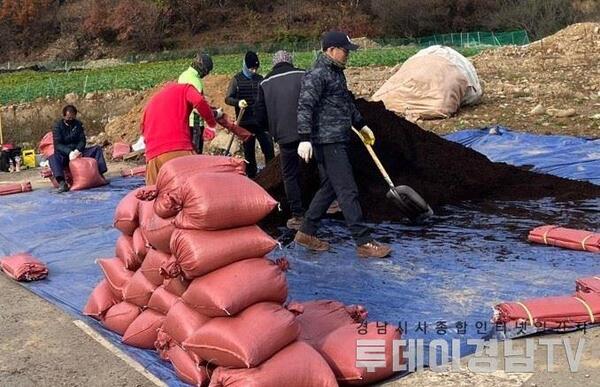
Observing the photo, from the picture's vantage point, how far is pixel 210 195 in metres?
4.07

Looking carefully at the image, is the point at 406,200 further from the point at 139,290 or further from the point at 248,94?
the point at 248,94

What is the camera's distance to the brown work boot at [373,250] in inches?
230

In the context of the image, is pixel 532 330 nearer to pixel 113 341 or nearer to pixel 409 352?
pixel 409 352

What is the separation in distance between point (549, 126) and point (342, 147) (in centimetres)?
718

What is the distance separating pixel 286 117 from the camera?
675cm

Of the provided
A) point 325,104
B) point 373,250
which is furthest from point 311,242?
point 325,104

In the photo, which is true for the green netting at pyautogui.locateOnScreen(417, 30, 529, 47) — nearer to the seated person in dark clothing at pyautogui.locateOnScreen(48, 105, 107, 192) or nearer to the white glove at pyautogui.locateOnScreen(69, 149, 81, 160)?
the seated person in dark clothing at pyautogui.locateOnScreen(48, 105, 107, 192)

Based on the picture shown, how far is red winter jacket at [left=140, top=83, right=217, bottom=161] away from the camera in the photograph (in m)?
6.57

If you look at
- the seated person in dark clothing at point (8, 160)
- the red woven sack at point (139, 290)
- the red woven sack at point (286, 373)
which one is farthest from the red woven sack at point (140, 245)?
the seated person in dark clothing at point (8, 160)

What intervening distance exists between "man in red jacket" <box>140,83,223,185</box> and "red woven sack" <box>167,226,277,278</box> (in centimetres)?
262

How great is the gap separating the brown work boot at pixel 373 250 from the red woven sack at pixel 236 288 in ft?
6.34

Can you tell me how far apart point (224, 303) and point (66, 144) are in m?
7.89

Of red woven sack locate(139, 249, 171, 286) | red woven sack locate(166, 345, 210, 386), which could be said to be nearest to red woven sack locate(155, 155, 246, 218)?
red woven sack locate(139, 249, 171, 286)

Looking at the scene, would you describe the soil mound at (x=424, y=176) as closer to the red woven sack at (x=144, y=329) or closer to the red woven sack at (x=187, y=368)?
the red woven sack at (x=144, y=329)
